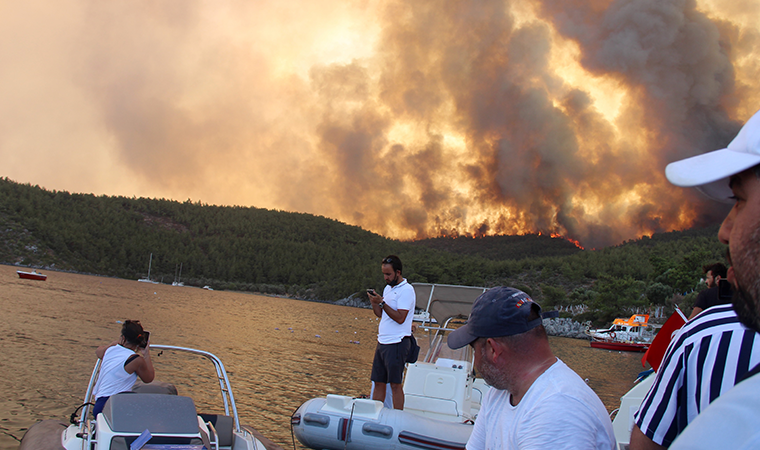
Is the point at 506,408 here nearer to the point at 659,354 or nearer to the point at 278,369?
the point at 659,354

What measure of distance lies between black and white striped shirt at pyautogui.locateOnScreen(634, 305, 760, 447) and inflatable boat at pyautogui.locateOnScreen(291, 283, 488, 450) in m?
4.67

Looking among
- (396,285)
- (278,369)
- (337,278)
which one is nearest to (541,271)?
(337,278)

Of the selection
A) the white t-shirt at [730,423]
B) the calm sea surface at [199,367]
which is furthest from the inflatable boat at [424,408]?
the white t-shirt at [730,423]

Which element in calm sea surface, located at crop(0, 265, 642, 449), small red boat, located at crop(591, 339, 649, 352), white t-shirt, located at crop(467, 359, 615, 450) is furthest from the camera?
small red boat, located at crop(591, 339, 649, 352)

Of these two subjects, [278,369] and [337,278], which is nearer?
[278,369]

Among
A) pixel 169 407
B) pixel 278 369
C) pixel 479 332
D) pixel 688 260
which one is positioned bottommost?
pixel 278 369

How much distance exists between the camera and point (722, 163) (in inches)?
36.1

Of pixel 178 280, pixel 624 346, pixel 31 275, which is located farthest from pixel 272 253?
pixel 624 346

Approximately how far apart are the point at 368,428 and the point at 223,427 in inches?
70.5

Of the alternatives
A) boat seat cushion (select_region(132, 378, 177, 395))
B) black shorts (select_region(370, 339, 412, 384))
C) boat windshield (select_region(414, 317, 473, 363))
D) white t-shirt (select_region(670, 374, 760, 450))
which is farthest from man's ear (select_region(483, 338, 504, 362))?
boat windshield (select_region(414, 317, 473, 363))

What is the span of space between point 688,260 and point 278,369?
61.3 meters

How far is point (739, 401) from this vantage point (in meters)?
0.58

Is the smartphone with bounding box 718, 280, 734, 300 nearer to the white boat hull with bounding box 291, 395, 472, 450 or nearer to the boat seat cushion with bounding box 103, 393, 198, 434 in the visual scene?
the boat seat cushion with bounding box 103, 393, 198, 434

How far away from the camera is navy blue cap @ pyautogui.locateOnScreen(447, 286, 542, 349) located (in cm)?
203
